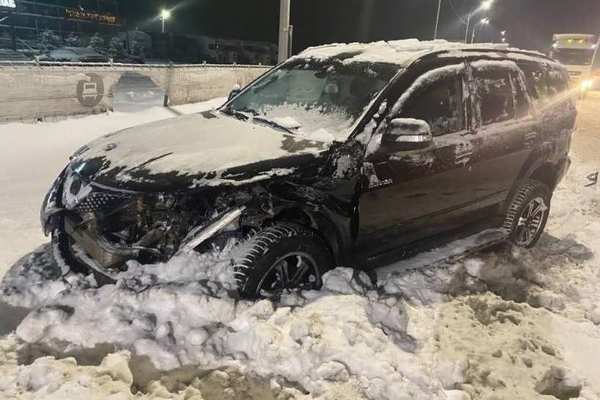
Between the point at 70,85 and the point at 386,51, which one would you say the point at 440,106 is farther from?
the point at 70,85

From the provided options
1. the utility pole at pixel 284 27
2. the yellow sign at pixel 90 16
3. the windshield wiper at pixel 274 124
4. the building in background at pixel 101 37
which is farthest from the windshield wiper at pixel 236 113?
the yellow sign at pixel 90 16

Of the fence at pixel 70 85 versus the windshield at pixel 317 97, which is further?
the fence at pixel 70 85

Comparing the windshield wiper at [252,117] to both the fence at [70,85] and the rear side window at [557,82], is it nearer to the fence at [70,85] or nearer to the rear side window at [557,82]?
the rear side window at [557,82]

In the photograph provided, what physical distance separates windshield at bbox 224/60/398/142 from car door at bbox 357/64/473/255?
27 cm

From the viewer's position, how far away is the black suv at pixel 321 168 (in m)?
2.97

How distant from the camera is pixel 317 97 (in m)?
3.96

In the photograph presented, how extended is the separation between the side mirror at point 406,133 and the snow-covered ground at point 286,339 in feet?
3.24

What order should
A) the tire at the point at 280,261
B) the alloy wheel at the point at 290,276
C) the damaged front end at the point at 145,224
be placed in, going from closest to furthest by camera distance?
1. the damaged front end at the point at 145,224
2. the tire at the point at 280,261
3. the alloy wheel at the point at 290,276

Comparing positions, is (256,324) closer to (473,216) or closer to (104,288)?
(104,288)

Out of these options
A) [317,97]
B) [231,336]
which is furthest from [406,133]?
[231,336]

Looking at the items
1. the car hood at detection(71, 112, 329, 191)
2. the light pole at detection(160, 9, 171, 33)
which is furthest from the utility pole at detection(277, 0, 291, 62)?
the light pole at detection(160, 9, 171, 33)

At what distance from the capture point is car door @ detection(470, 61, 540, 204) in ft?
13.5

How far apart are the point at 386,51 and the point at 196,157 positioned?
1.95m

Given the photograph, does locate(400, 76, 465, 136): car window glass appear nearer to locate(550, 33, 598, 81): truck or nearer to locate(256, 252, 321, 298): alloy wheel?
locate(256, 252, 321, 298): alloy wheel
